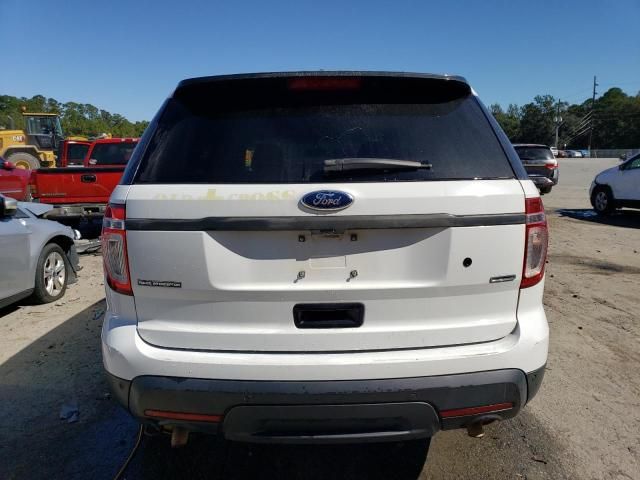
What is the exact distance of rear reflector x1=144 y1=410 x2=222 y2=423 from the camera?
2.03m

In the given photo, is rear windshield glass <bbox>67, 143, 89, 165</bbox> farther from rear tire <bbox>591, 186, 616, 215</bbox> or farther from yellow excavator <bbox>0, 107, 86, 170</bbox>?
rear tire <bbox>591, 186, 616, 215</bbox>

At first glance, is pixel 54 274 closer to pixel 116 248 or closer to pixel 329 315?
pixel 116 248

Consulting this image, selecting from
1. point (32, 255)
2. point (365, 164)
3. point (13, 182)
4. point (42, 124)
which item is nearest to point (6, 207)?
point (32, 255)

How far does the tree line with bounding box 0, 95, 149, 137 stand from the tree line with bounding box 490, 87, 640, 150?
8418 centimetres

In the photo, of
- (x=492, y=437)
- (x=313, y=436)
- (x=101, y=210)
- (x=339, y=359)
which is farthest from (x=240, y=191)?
(x=101, y=210)

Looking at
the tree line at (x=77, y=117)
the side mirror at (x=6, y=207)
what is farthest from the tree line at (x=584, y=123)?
the side mirror at (x=6, y=207)

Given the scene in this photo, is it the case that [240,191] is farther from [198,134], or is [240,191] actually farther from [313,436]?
[313,436]

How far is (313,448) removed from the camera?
2871 mm

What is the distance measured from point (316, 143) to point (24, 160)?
2129 cm

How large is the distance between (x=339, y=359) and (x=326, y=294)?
28 cm

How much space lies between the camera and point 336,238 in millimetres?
2025

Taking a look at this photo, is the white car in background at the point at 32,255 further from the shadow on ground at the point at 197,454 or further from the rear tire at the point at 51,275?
the shadow on ground at the point at 197,454

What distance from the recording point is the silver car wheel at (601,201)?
12648mm

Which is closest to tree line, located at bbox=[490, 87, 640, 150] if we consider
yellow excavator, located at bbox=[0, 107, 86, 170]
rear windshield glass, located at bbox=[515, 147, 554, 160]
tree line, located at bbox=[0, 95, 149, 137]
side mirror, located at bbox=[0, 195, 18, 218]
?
tree line, located at bbox=[0, 95, 149, 137]
